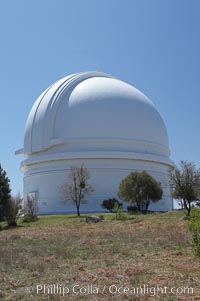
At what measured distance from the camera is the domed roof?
49406mm

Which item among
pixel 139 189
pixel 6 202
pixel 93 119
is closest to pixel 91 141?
pixel 93 119

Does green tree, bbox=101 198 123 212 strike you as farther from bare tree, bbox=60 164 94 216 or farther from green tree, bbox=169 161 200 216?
green tree, bbox=169 161 200 216

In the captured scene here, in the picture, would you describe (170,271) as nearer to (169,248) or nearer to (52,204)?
(169,248)

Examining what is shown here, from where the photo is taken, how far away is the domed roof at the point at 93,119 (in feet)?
162

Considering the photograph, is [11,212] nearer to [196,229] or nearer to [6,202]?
[6,202]

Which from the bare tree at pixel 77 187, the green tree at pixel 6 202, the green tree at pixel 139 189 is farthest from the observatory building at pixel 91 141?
the green tree at pixel 6 202

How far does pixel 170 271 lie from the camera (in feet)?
28.5

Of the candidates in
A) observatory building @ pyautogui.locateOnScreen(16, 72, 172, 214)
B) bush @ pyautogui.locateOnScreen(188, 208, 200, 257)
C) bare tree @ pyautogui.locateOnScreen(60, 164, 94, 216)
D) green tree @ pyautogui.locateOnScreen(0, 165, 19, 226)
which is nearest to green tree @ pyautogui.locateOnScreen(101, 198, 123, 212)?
bare tree @ pyautogui.locateOnScreen(60, 164, 94, 216)

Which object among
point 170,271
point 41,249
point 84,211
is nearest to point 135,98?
point 84,211

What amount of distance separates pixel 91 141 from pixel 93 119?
2.70 meters

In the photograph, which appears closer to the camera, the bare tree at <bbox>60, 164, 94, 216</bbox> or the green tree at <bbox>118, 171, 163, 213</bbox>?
the green tree at <bbox>118, 171, 163, 213</bbox>

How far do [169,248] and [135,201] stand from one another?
27266mm

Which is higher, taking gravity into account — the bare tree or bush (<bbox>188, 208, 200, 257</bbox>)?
the bare tree

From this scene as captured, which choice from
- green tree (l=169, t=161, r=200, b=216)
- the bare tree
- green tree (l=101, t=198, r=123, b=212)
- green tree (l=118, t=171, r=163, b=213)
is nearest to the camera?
green tree (l=169, t=161, r=200, b=216)
